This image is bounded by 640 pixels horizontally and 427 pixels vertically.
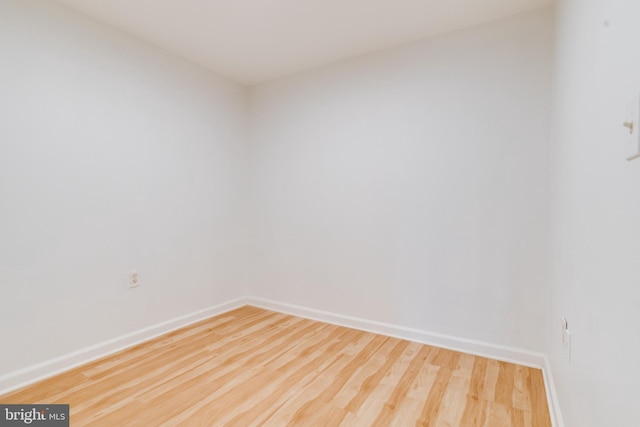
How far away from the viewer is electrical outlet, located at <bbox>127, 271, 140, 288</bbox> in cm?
231

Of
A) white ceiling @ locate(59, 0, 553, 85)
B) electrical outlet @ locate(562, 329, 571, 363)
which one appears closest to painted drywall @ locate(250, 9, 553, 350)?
white ceiling @ locate(59, 0, 553, 85)

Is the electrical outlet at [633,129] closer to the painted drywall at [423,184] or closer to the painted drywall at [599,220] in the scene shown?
the painted drywall at [599,220]

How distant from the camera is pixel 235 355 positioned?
7.14 ft

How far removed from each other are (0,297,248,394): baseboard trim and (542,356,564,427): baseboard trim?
2.56 metres

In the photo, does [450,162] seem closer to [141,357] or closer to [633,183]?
[633,183]

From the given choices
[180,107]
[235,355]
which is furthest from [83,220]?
[235,355]

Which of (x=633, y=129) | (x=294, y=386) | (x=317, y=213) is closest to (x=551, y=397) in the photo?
(x=294, y=386)

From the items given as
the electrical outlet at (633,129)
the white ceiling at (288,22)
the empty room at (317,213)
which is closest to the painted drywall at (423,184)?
the empty room at (317,213)

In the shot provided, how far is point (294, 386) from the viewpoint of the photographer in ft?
5.90

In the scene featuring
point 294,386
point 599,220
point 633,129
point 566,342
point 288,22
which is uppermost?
point 288,22

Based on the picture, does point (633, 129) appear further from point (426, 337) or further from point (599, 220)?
point (426, 337)

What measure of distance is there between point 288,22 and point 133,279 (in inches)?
84.9

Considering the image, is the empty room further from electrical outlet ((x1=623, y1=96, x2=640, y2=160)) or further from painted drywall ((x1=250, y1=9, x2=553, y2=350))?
electrical outlet ((x1=623, y1=96, x2=640, y2=160))

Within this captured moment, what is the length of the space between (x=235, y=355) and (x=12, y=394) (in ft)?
3.90
